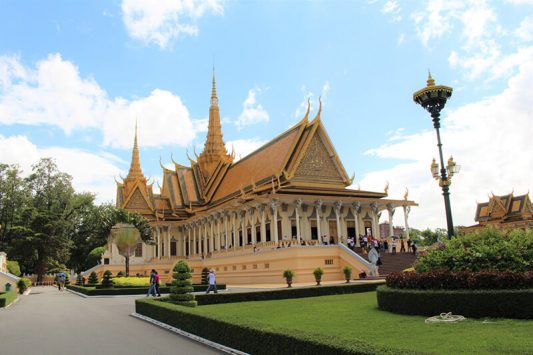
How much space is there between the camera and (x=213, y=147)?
53406 mm

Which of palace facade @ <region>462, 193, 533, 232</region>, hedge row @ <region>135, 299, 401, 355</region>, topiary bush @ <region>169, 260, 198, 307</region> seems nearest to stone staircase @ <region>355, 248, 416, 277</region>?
topiary bush @ <region>169, 260, 198, 307</region>

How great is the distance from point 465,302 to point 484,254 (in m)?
1.52

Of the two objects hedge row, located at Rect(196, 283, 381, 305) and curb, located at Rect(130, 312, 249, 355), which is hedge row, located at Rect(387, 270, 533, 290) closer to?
curb, located at Rect(130, 312, 249, 355)

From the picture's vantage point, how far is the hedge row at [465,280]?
8695 mm

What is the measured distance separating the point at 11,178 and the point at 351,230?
4055cm

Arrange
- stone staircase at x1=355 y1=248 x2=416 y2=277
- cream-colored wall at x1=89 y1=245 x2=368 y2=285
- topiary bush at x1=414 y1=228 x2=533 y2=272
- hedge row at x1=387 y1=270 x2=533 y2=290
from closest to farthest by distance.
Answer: hedge row at x1=387 y1=270 x2=533 y2=290 < topiary bush at x1=414 y1=228 x2=533 y2=272 < stone staircase at x1=355 y1=248 x2=416 y2=277 < cream-colored wall at x1=89 y1=245 x2=368 y2=285

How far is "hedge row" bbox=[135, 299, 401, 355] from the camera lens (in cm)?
538

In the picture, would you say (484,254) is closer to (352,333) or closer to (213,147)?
(352,333)

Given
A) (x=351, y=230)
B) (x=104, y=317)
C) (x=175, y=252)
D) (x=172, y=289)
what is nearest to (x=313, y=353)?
(x=172, y=289)

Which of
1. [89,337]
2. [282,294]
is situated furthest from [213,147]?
[89,337]

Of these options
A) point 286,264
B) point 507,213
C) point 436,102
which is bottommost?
point 286,264

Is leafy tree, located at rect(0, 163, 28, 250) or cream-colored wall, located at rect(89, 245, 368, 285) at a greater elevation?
leafy tree, located at rect(0, 163, 28, 250)

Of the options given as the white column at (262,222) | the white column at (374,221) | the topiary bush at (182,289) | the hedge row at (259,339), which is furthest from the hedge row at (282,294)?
the white column at (374,221)

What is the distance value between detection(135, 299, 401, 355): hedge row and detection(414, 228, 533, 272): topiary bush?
202 inches
